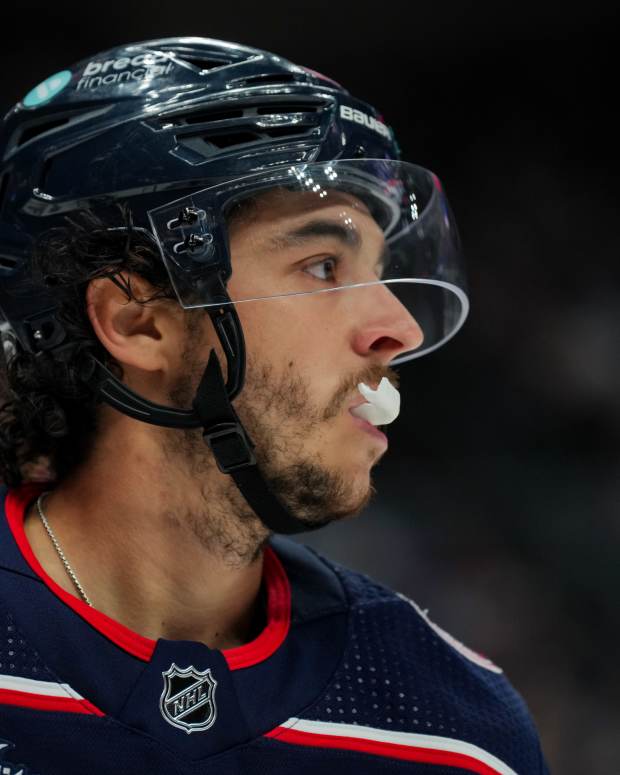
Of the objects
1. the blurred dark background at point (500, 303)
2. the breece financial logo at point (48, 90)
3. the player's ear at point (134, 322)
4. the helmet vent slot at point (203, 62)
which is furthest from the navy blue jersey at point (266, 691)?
the blurred dark background at point (500, 303)

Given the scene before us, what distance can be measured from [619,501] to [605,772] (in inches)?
34.9

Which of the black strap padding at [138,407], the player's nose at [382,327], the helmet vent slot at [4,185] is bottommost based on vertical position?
the black strap padding at [138,407]

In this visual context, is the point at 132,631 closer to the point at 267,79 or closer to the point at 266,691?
the point at 266,691

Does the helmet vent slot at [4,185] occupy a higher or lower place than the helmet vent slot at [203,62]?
lower

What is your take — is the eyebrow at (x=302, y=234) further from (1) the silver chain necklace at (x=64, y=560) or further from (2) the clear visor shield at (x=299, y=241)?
(1) the silver chain necklace at (x=64, y=560)

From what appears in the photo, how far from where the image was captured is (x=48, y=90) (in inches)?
78.1

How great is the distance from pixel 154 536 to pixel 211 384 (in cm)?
29

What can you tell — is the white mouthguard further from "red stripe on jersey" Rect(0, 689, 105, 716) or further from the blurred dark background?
the blurred dark background

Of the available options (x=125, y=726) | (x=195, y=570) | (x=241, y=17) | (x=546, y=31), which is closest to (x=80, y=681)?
(x=125, y=726)

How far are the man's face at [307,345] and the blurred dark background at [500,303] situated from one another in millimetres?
1923

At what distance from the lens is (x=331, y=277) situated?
72.6 inches

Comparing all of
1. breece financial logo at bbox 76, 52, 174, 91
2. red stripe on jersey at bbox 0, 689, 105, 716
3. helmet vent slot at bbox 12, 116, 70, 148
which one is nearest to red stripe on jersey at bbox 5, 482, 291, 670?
red stripe on jersey at bbox 0, 689, 105, 716

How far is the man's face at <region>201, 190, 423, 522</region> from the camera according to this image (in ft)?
5.93

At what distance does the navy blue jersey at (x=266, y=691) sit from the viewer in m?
1.64
